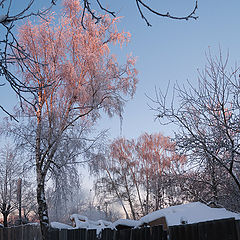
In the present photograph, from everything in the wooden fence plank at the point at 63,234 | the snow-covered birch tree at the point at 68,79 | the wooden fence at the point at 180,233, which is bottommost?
the wooden fence plank at the point at 63,234

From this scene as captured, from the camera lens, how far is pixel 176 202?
17.8 metres

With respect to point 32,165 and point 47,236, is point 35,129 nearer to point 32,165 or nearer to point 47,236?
point 32,165

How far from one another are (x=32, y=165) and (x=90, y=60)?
489cm

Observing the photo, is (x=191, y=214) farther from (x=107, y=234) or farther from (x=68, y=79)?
(x=68, y=79)

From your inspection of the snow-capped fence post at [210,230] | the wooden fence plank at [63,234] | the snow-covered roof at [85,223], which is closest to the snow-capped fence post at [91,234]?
the wooden fence plank at [63,234]

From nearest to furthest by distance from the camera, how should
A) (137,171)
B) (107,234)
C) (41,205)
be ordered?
(107,234) < (41,205) < (137,171)

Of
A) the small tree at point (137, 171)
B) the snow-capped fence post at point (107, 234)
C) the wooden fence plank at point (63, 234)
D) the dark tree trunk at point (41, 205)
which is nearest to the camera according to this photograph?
the snow-capped fence post at point (107, 234)

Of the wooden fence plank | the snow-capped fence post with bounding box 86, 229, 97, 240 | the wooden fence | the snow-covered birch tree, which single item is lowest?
the wooden fence plank

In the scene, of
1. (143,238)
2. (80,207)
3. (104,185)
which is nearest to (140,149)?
(104,185)

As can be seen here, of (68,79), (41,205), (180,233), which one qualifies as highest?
(68,79)

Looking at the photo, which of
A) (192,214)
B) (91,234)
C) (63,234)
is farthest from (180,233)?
(63,234)

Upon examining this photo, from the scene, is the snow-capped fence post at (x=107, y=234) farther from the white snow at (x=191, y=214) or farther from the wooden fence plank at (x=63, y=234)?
the wooden fence plank at (x=63, y=234)

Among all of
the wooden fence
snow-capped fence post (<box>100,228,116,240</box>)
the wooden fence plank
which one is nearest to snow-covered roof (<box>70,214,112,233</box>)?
the wooden fence plank

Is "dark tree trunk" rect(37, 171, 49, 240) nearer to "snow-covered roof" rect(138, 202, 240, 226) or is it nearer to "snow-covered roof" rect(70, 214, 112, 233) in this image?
"snow-covered roof" rect(70, 214, 112, 233)
